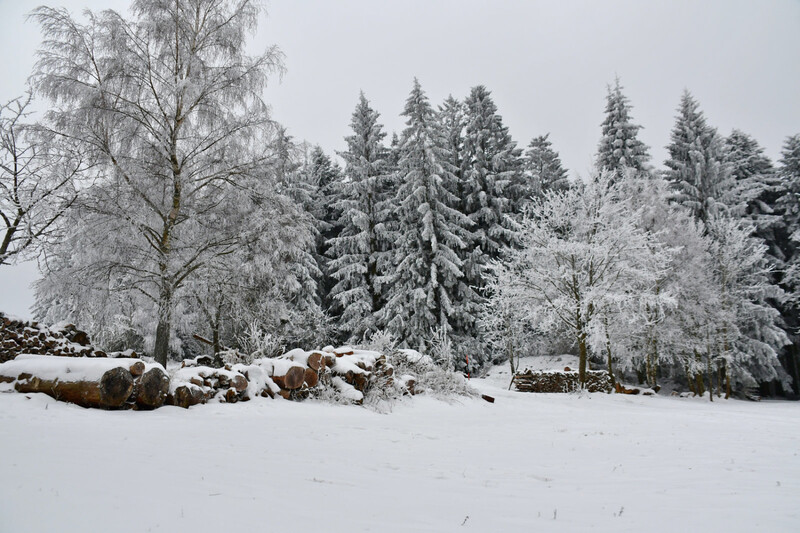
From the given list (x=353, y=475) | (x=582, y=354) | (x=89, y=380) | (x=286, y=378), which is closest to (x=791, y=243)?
(x=582, y=354)

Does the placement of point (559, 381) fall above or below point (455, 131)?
below

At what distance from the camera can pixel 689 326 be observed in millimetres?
17938

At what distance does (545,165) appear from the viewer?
28562mm

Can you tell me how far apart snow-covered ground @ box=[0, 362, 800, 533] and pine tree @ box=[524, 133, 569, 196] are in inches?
894

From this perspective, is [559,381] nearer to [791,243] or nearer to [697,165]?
[697,165]

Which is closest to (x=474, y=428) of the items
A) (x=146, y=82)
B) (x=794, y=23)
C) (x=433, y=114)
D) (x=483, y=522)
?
(x=483, y=522)

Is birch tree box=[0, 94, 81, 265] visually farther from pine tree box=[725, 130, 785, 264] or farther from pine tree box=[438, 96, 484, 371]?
pine tree box=[725, 130, 785, 264]

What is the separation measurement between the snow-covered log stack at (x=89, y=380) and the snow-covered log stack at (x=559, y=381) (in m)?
13.7

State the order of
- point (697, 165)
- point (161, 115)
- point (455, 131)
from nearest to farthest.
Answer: point (161, 115)
point (697, 165)
point (455, 131)

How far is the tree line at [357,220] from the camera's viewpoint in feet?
29.6

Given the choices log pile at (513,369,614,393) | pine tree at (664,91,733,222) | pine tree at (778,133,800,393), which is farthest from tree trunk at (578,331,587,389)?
pine tree at (778,133,800,393)

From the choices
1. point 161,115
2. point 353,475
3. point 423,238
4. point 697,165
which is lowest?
point 353,475

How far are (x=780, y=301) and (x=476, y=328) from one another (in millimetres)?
15506

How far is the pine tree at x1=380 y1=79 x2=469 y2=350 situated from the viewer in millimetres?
20672
